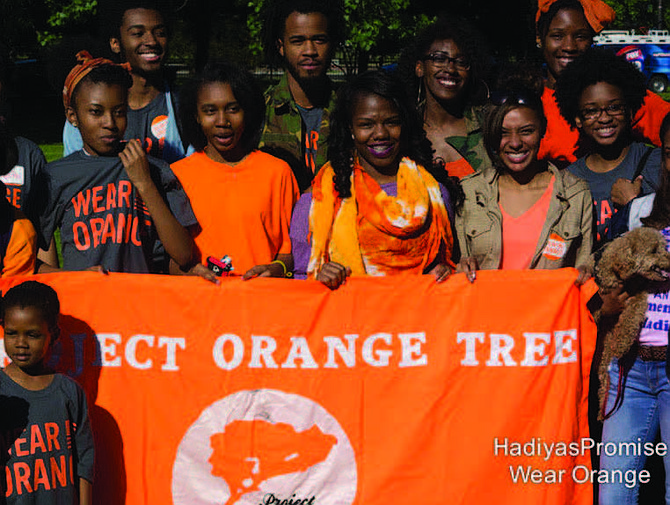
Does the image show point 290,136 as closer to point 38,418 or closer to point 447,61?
point 447,61

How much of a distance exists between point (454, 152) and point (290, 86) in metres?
1.20

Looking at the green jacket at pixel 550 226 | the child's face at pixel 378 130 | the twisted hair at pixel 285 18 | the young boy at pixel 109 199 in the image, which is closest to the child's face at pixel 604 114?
the green jacket at pixel 550 226

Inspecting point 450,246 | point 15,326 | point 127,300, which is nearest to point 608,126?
point 450,246

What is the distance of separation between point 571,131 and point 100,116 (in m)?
2.99

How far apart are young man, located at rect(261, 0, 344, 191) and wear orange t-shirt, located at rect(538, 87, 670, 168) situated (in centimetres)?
146

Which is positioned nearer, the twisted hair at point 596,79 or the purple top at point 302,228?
the purple top at point 302,228

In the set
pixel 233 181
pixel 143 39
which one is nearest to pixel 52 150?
pixel 143 39

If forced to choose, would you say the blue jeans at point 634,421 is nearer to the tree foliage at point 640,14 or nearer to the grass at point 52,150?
the grass at point 52,150

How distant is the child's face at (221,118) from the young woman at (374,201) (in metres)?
0.54

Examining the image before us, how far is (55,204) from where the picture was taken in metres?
4.87

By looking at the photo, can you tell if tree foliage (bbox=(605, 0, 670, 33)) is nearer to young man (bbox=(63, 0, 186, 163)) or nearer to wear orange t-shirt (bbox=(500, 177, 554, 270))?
young man (bbox=(63, 0, 186, 163))

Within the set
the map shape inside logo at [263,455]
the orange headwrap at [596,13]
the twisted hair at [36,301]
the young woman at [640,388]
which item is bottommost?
the map shape inside logo at [263,455]

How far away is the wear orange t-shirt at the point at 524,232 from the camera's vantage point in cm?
491

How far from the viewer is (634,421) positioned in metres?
4.55
